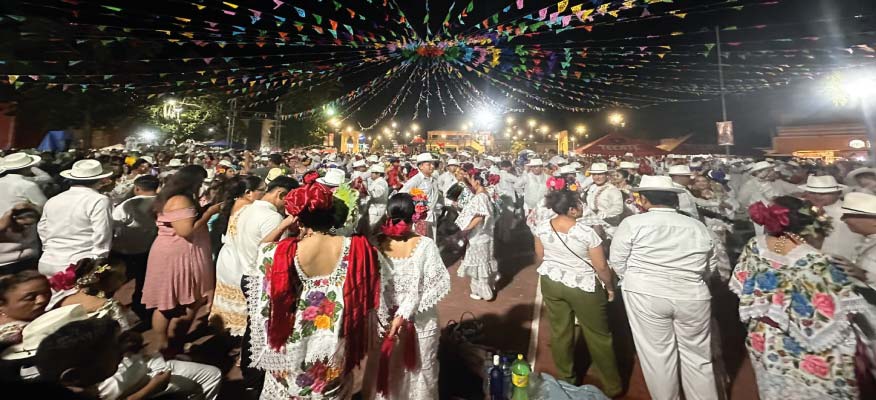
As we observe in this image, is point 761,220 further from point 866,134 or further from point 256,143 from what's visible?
point 256,143

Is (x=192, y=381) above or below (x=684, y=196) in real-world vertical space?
below

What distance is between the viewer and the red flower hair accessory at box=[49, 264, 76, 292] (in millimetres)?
2230

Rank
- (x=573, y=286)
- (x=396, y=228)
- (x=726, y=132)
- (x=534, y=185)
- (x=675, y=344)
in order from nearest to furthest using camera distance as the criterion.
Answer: (x=396, y=228) < (x=675, y=344) < (x=573, y=286) < (x=534, y=185) < (x=726, y=132)

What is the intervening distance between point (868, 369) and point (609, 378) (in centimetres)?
174

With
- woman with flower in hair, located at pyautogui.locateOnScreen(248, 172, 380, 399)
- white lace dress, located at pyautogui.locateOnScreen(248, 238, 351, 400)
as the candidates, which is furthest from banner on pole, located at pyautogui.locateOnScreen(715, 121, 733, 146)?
white lace dress, located at pyautogui.locateOnScreen(248, 238, 351, 400)

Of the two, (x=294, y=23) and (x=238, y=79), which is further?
(x=238, y=79)

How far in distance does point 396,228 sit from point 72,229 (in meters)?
3.28

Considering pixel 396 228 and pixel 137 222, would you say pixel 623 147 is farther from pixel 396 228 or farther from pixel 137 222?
pixel 137 222

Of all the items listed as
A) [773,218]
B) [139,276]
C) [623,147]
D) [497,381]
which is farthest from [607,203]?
[623,147]

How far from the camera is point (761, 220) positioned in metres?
2.46

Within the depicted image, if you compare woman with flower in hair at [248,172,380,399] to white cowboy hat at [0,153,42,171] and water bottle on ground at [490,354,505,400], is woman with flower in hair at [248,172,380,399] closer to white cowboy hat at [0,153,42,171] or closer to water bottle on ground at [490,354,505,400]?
water bottle on ground at [490,354,505,400]

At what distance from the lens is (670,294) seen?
8.95 feet

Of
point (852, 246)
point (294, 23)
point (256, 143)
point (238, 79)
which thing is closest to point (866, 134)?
point (852, 246)

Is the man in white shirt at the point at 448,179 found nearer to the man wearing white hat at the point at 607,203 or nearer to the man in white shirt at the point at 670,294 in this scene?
the man wearing white hat at the point at 607,203
